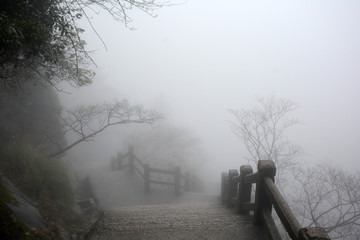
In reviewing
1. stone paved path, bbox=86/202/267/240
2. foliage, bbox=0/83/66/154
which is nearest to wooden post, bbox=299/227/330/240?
stone paved path, bbox=86/202/267/240

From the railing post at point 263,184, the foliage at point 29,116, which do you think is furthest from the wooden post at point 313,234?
the foliage at point 29,116

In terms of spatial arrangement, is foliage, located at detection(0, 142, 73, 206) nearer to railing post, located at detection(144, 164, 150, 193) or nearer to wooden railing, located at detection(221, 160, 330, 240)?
wooden railing, located at detection(221, 160, 330, 240)

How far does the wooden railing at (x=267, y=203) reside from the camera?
6.73 feet

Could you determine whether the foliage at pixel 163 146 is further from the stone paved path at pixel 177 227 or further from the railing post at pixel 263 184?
the railing post at pixel 263 184

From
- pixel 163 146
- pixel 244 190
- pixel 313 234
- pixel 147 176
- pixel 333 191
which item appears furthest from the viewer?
pixel 163 146

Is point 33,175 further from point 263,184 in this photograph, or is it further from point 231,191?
point 263,184

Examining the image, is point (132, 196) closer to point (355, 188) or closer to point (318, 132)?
point (355, 188)

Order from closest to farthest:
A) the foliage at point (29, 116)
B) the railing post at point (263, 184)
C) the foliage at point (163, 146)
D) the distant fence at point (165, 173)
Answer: the railing post at point (263, 184), the foliage at point (29, 116), the distant fence at point (165, 173), the foliage at point (163, 146)

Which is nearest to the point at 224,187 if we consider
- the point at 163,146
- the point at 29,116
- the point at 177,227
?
the point at 177,227

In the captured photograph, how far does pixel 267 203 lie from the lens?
3230mm

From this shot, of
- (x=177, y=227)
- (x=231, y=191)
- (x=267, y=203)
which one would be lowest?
(x=177, y=227)

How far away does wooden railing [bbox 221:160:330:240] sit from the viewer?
205 cm

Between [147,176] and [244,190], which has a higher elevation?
[244,190]

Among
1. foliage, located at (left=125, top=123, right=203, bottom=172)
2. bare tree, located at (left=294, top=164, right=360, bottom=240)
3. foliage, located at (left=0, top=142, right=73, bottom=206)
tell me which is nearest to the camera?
foliage, located at (left=0, top=142, right=73, bottom=206)
